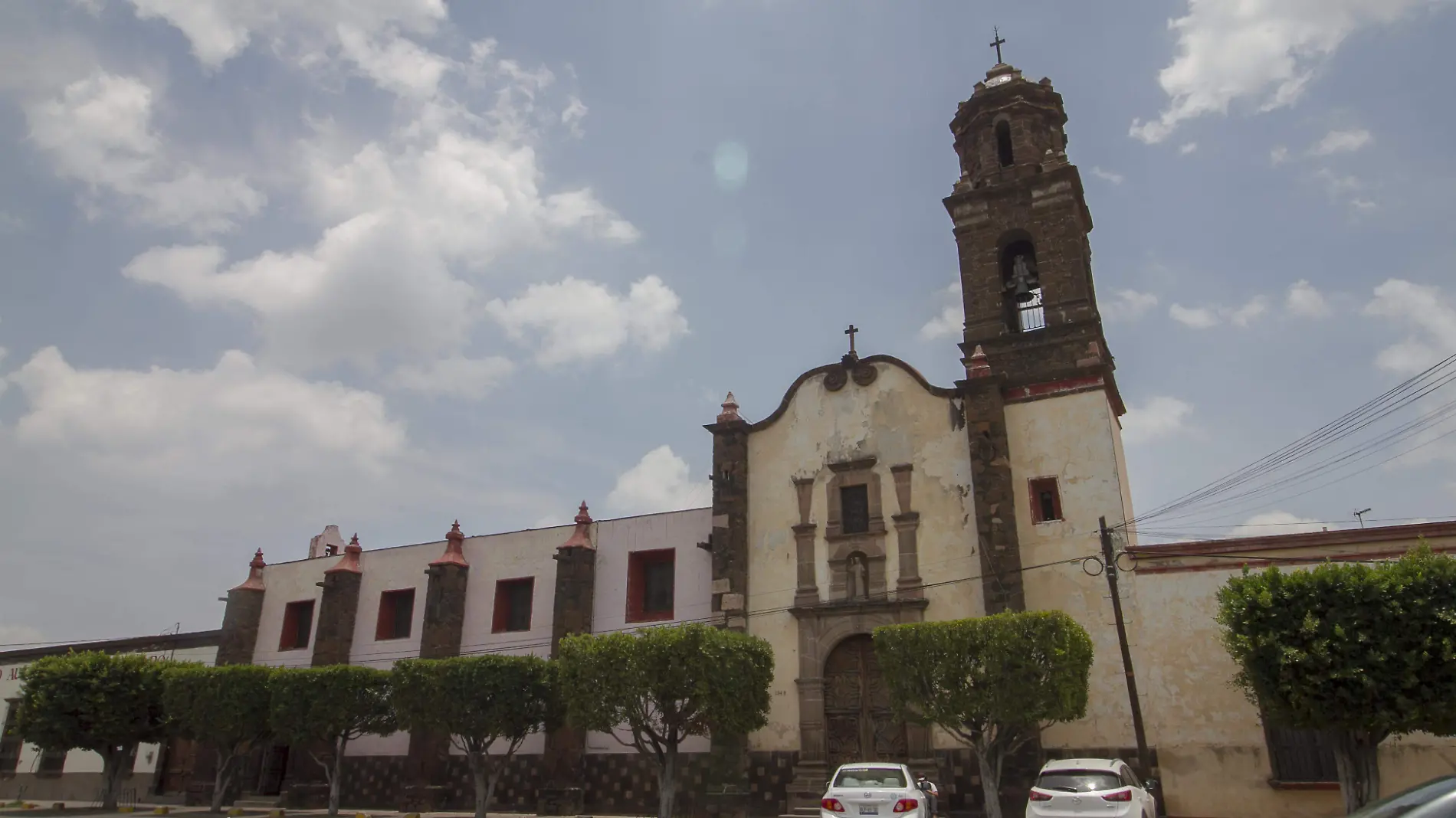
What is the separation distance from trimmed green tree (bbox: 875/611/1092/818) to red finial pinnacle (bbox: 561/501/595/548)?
41.0ft

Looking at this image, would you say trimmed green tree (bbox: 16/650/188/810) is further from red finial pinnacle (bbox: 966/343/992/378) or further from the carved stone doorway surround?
red finial pinnacle (bbox: 966/343/992/378)

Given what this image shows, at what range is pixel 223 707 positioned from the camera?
27.0m

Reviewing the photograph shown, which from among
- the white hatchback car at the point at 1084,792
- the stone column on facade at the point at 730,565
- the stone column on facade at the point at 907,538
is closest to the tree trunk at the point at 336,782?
the stone column on facade at the point at 730,565

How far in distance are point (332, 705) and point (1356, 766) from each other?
24030 mm

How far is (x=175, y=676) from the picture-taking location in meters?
28.5

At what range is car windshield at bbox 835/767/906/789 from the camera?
16344 mm

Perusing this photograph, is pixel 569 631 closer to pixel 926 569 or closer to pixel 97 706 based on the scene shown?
pixel 926 569

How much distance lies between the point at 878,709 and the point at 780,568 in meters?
4.51

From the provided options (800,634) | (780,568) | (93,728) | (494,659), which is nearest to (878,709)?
(800,634)

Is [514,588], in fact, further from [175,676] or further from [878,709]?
[878,709]

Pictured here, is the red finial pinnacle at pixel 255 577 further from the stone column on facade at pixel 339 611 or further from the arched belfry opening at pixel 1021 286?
the arched belfry opening at pixel 1021 286

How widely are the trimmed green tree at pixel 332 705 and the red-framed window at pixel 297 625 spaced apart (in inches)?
310

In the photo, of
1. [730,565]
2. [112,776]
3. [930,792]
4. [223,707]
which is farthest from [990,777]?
[112,776]

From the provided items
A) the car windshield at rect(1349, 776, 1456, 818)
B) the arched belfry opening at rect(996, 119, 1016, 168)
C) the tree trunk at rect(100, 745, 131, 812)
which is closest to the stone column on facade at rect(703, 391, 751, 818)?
the arched belfry opening at rect(996, 119, 1016, 168)
